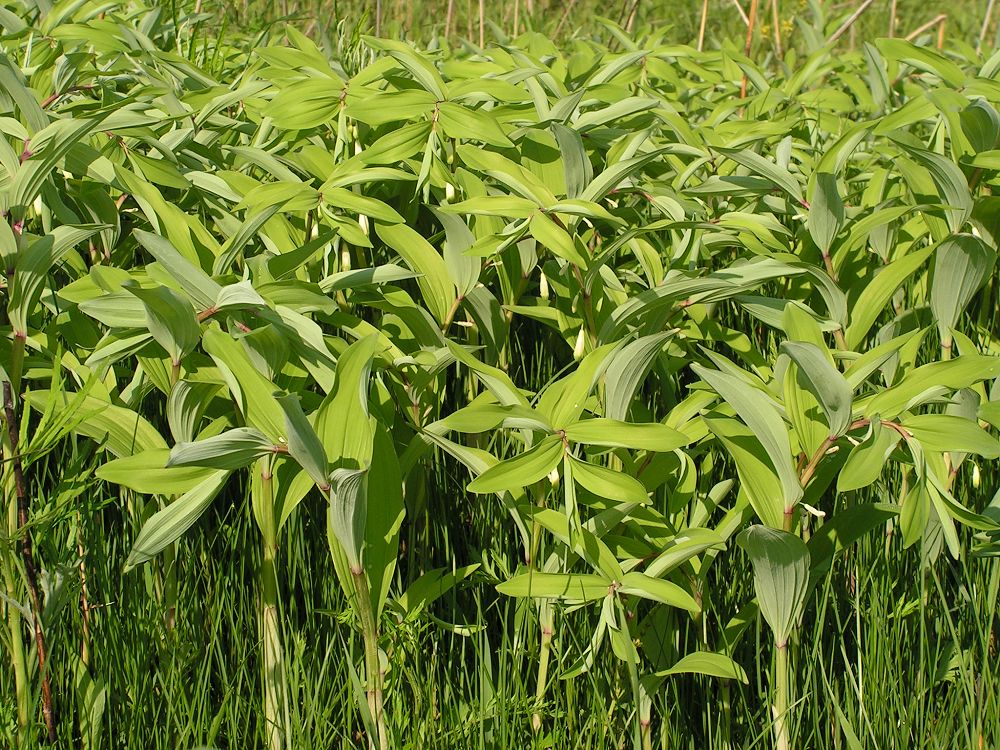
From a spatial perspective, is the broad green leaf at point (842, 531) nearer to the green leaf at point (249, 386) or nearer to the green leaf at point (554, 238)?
the green leaf at point (554, 238)

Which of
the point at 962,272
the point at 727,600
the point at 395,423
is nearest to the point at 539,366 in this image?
the point at 395,423

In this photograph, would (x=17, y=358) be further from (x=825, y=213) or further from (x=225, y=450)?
(x=825, y=213)

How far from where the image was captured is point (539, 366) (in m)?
1.57

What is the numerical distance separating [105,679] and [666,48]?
1.58m

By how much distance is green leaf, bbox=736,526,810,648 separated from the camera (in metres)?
1.07

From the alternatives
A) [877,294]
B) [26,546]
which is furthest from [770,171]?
[26,546]

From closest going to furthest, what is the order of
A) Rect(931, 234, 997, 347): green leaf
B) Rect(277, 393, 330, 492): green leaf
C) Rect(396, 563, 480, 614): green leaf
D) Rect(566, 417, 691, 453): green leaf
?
Rect(277, 393, 330, 492): green leaf
Rect(566, 417, 691, 453): green leaf
Rect(396, 563, 480, 614): green leaf
Rect(931, 234, 997, 347): green leaf

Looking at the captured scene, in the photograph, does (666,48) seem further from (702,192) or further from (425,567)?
(425,567)

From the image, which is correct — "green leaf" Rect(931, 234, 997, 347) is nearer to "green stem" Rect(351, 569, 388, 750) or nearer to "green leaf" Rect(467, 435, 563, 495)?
"green leaf" Rect(467, 435, 563, 495)

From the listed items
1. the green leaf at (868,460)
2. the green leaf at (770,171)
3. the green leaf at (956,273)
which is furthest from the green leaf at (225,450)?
the green leaf at (956,273)

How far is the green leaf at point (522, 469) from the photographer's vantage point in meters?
1.02

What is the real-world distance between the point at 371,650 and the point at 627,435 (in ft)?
1.22

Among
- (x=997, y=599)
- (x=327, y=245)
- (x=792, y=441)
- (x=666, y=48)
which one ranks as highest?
(x=666, y=48)

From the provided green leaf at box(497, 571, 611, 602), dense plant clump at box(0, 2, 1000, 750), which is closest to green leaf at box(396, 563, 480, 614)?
dense plant clump at box(0, 2, 1000, 750)
